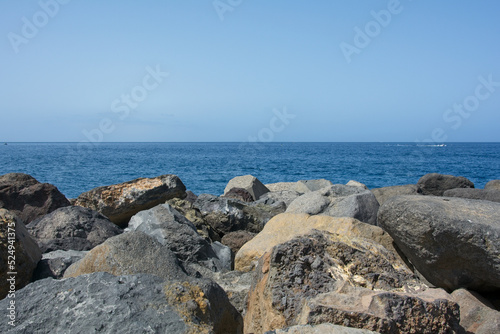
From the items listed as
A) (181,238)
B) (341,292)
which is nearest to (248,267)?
(181,238)

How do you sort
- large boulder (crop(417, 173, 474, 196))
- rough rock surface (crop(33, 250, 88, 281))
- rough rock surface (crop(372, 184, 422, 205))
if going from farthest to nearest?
large boulder (crop(417, 173, 474, 196)) → rough rock surface (crop(372, 184, 422, 205)) → rough rock surface (crop(33, 250, 88, 281))

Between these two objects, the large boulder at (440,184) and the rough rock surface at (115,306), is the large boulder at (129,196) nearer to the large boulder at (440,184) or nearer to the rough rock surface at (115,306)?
the rough rock surface at (115,306)

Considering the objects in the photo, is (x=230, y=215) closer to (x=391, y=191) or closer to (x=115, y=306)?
(x=391, y=191)

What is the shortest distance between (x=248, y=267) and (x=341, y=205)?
2.55 metres

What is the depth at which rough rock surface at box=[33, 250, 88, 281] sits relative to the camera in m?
4.39

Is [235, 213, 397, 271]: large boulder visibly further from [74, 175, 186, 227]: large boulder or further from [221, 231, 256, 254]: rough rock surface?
[74, 175, 186, 227]: large boulder

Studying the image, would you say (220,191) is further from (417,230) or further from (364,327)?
(364,327)

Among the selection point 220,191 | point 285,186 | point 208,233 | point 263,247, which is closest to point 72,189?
point 220,191

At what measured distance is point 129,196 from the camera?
777 cm

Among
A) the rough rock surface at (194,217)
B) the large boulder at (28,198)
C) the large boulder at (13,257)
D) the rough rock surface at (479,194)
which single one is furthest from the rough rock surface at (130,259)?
the rough rock surface at (479,194)

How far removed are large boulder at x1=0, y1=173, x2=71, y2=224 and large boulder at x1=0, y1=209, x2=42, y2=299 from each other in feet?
10.8

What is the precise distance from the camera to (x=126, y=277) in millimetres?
2705

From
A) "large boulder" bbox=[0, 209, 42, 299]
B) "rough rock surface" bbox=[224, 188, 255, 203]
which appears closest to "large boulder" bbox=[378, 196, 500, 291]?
"large boulder" bbox=[0, 209, 42, 299]

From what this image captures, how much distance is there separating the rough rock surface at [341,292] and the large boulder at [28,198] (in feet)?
17.7
